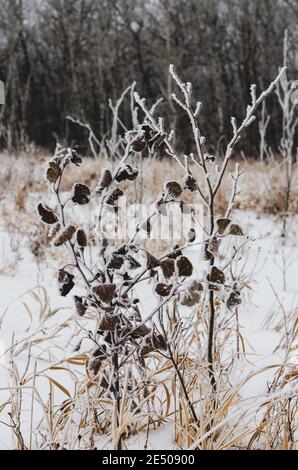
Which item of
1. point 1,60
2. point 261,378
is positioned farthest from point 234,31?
point 261,378

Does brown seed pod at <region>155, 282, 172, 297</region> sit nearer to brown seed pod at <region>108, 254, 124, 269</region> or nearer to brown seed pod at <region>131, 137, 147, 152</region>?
brown seed pod at <region>108, 254, 124, 269</region>

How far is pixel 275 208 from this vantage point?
16.3ft

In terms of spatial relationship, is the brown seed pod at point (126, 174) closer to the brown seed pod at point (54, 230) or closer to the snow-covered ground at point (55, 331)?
the brown seed pod at point (54, 230)

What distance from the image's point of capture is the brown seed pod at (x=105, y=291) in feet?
3.58

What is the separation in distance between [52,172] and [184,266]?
1.15 feet

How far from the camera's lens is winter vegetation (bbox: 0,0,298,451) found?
114 centimetres

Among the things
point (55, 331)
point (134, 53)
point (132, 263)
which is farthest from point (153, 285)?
point (134, 53)

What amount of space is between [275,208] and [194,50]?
36.0 ft

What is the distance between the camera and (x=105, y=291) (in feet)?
3.58

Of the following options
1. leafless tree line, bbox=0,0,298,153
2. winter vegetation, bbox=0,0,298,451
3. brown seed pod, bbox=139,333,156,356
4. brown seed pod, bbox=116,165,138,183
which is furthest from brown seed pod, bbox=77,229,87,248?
leafless tree line, bbox=0,0,298,153

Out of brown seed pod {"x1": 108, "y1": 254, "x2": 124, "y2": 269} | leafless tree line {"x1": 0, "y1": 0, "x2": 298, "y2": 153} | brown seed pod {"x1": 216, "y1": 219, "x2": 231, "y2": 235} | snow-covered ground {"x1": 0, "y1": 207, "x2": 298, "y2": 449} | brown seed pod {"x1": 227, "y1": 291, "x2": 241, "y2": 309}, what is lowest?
snow-covered ground {"x1": 0, "y1": 207, "x2": 298, "y2": 449}

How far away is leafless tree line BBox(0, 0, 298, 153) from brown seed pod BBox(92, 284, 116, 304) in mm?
12087

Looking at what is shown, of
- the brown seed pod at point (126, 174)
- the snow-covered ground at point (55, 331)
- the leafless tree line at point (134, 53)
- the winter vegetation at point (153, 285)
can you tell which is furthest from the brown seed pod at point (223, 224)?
the leafless tree line at point (134, 53)
